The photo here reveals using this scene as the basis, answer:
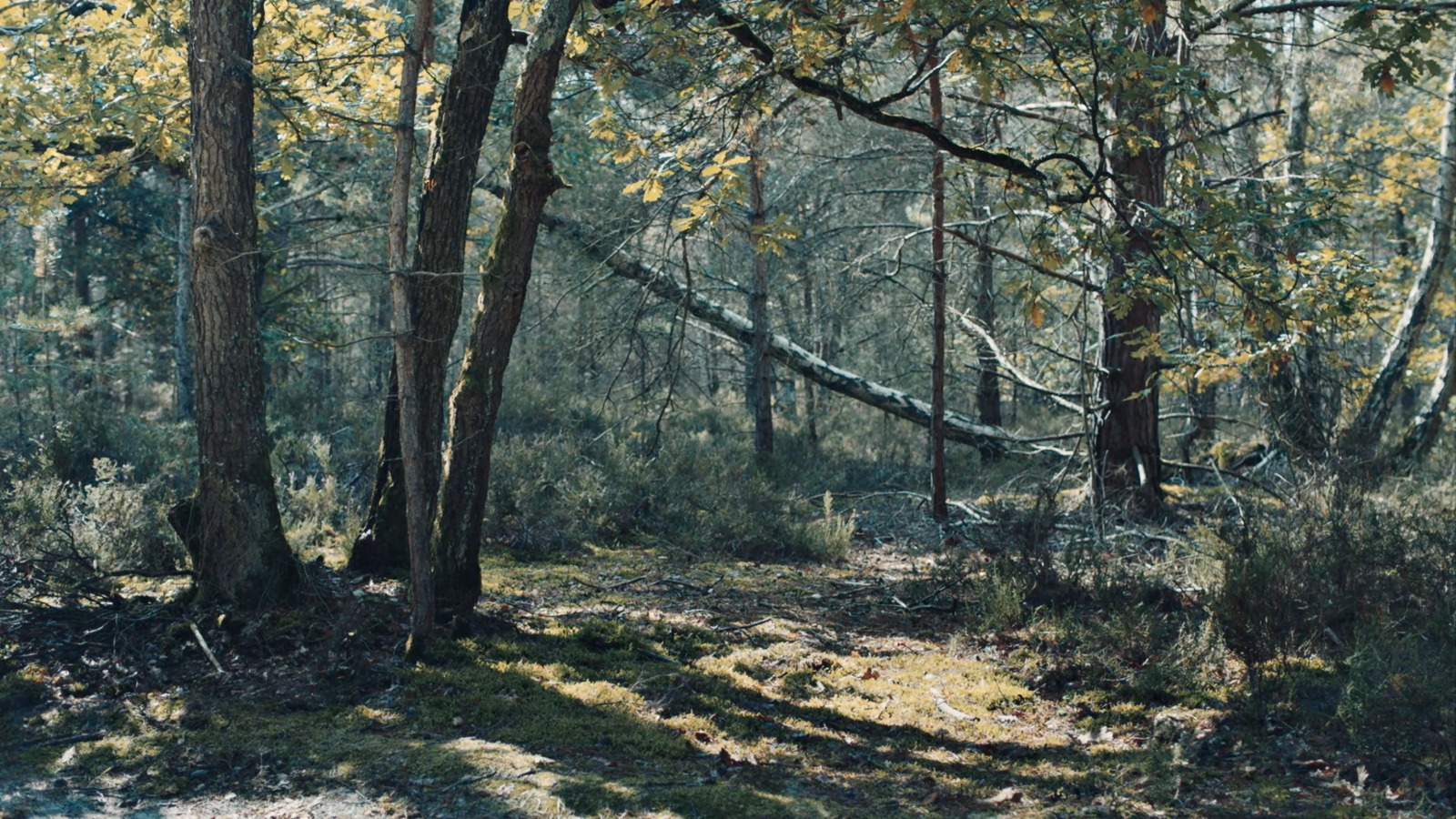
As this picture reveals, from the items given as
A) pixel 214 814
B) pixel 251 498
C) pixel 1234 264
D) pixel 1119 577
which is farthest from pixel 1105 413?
pixel 214 814

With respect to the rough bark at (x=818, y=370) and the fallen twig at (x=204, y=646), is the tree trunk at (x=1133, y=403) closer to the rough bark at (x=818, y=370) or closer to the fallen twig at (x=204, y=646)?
the rough bark at (x=818, y=370)

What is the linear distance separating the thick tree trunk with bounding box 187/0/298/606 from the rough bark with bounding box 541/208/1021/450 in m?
6.16

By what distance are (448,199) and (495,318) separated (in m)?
0.99

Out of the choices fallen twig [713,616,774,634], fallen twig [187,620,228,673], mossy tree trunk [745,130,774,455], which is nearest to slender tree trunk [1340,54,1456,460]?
mossy tree trunk [745,130,774,455]

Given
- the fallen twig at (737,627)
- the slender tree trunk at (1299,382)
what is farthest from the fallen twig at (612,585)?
the slender tree trunk at (1299,382)

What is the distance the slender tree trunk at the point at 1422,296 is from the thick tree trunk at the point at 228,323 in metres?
11.9

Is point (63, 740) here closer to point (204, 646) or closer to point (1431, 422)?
point (204, 646)

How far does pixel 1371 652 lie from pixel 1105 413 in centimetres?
588

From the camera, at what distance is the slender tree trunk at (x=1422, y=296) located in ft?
41.4

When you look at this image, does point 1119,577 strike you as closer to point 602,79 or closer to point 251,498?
point 602,79

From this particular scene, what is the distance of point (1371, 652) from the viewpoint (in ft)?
16.6

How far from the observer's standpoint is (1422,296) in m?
13.1

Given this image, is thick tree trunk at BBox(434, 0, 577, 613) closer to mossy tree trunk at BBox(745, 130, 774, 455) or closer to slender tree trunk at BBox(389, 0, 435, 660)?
slender tree trunk at BBox(389, 0, 435, 660)

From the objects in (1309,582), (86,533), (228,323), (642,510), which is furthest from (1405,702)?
(86,533)
